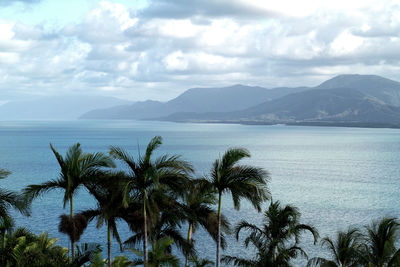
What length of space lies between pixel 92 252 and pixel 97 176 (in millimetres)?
3390

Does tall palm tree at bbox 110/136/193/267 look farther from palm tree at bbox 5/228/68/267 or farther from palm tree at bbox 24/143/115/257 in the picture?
palm tree at bbox 5/228/68/267

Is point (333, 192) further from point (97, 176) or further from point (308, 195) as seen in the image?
point (97, 176)

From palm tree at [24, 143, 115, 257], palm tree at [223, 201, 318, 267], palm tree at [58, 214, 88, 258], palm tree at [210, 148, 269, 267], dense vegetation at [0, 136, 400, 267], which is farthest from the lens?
palm tree at [223, 201, 318, 267]

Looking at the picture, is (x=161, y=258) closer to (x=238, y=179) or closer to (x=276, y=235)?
(x=238, y=179)

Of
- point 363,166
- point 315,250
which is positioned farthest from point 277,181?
point 315,250

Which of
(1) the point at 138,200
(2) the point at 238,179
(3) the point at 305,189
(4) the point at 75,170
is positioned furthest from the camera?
(3) the point at 305,189

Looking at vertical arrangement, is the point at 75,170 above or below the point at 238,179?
above

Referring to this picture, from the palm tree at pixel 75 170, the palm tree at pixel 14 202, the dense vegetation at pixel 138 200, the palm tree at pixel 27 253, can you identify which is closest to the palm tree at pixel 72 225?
the dense vegetation at pixel 138 200

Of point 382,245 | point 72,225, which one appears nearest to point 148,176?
point 72,225

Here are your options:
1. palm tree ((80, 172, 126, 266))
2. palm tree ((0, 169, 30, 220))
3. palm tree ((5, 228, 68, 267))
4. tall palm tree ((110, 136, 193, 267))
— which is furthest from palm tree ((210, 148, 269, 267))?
palm tree ((0, 169, 30, 220))

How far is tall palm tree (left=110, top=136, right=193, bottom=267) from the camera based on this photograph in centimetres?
1803

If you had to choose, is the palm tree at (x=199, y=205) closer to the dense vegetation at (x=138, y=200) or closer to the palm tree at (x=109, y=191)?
the dense vegetation at (x=138, y=200)

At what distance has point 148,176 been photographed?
17984 millimetres

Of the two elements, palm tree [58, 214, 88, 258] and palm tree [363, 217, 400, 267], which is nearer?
palm tree [58, 214, 88, 258]
